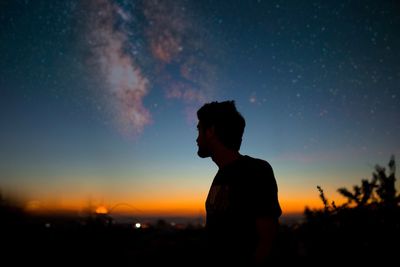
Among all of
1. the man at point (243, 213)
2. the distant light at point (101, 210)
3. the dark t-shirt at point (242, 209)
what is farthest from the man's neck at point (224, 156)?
the distant light at point (101, 210)

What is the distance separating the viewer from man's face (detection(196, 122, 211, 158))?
270cm

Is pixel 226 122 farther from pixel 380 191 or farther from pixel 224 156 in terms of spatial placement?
pixel 380 191

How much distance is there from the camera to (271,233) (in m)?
1.97

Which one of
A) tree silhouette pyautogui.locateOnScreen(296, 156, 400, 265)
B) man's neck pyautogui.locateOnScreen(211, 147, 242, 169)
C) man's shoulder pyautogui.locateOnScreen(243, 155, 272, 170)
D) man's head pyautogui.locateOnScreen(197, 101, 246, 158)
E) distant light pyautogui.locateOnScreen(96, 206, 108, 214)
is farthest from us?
distant light pyautogui.locateOnScreen(96, 206, 108, 214)

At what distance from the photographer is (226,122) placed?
263 centimetres

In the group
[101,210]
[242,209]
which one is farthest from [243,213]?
[101,210]

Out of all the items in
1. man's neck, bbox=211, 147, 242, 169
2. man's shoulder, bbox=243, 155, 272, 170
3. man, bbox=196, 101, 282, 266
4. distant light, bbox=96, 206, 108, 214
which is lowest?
man, bbox=196, 101, 282, 266

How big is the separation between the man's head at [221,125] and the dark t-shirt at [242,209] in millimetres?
366

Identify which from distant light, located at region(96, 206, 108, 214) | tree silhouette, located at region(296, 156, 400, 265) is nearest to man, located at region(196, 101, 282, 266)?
tree silhouette, located at region(296, 156, 400, 265)

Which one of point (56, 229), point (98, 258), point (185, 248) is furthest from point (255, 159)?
point (56, 229)

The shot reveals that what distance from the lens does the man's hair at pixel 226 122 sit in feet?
8.52

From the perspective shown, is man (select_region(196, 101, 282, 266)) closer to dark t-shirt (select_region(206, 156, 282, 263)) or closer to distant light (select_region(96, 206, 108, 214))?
dark t-shirt (select_region(206, 156, 282, 263))

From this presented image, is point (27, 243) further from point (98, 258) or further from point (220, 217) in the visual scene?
point (220, 217)

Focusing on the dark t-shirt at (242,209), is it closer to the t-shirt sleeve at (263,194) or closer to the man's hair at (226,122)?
the t-shirt sleeve at (263,194)
